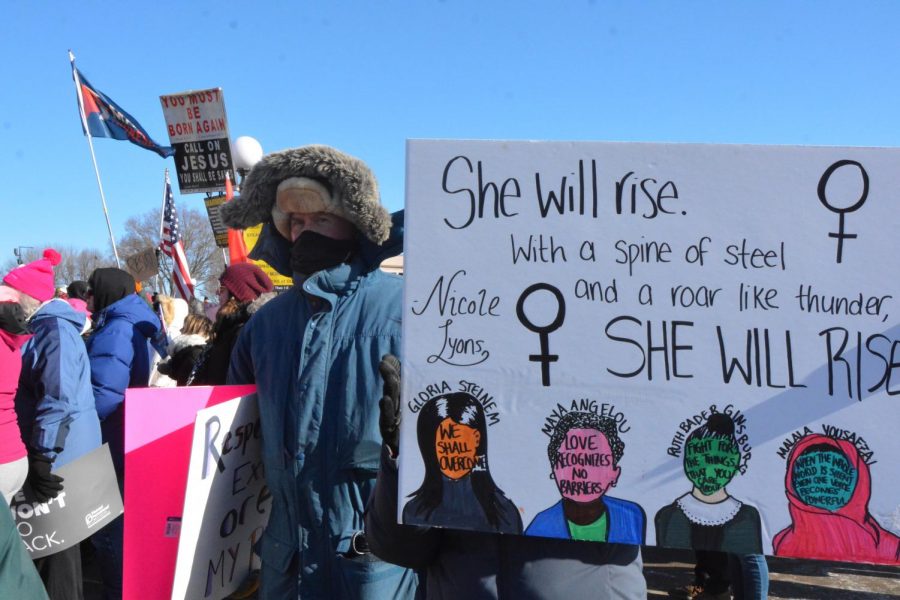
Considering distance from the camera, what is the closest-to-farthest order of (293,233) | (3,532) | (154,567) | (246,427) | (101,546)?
(3,532)
(154,567)
(246,427)
(293,233)
(101,546)

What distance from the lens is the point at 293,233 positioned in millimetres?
2291

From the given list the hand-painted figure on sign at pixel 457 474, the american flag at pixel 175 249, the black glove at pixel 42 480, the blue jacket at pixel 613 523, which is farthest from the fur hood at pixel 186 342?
the american flag at pixel 175 249

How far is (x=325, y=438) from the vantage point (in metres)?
2.03

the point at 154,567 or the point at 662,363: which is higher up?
the point at 662,363

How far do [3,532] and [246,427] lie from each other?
767mm

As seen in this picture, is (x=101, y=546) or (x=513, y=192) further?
(x=101, y=546)

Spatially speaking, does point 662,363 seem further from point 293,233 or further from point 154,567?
point 154,567

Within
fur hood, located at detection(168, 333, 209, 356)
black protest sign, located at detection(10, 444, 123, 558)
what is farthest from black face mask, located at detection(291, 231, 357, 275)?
fur hood, located at detection(168, 333, 209, 356)

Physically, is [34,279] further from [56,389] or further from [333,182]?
[333,182]

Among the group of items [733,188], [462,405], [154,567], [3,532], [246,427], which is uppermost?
[733,188]

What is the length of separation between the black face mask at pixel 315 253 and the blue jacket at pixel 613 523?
1.19m

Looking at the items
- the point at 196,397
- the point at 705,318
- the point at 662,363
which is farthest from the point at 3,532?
the point at 705,318

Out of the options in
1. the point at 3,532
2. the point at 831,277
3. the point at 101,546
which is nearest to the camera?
the point at 831,277

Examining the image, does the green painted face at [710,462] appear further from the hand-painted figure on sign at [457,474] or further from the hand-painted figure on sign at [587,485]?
the hand-painted figure on sign at [457,474]
